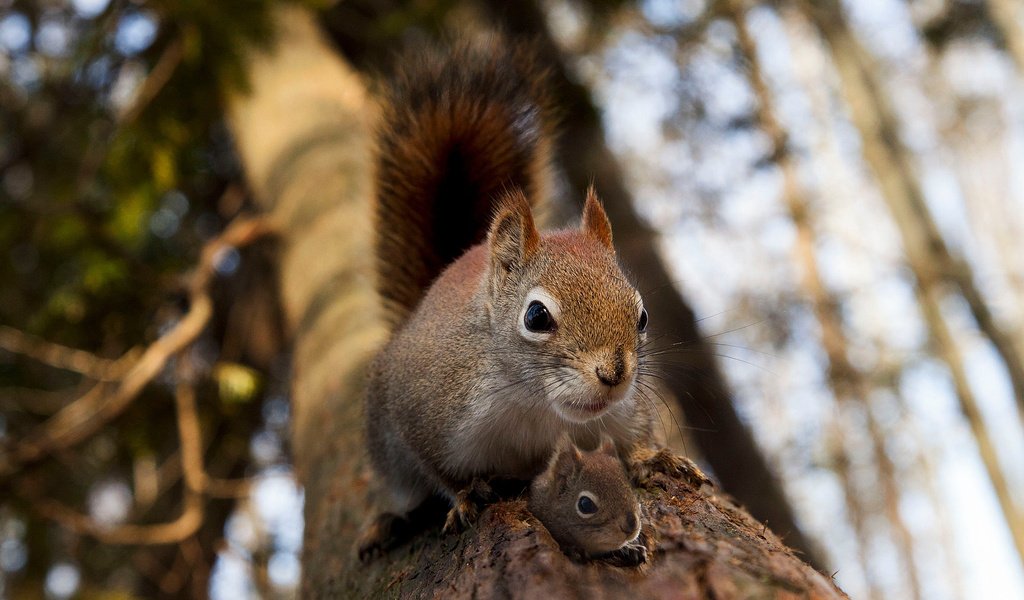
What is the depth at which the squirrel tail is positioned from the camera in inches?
86.3

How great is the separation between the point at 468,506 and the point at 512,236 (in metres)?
0.61

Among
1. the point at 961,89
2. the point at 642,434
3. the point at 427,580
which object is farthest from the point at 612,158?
the point at 961,89

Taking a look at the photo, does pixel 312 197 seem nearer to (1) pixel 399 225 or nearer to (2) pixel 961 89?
(1) pixel 399 225

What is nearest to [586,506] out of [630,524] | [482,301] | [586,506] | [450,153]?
[586,506]

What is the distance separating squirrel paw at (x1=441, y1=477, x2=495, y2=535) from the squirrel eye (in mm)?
236

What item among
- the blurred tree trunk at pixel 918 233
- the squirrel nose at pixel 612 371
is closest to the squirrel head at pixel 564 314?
the squirrel nose at pixel 612 371

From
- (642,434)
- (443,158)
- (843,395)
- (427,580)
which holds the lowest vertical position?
(843,395)

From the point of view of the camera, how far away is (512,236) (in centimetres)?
181

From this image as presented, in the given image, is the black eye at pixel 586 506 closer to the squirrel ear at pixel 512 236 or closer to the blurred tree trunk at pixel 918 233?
the squirrel ear at pixel 512 236

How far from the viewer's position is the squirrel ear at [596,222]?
1901mm

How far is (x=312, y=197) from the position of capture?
3.28 metres

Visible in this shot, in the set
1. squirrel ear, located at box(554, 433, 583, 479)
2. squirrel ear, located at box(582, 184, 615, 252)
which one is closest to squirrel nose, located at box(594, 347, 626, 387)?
squirrel ear, located at box(554, 433, 583, 479)

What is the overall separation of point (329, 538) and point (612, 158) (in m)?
2.71

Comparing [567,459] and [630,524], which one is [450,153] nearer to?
[567,459]
